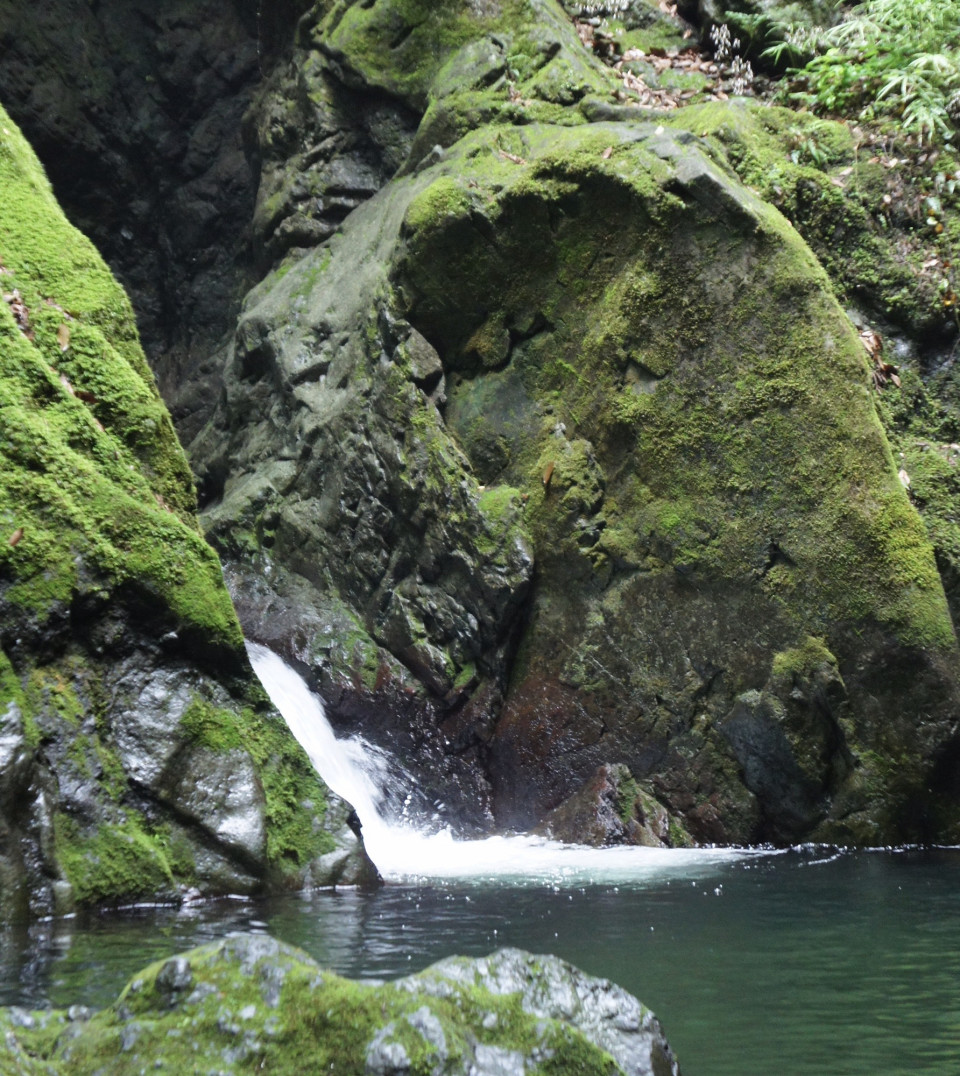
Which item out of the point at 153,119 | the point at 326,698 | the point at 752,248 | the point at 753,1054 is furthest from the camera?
the point at 153,119

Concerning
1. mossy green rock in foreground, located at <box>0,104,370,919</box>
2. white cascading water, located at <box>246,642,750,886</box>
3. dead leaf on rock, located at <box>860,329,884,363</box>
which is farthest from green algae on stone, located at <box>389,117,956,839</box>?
mossy green rock in foreground, located at <box>0,104,370,919</box>

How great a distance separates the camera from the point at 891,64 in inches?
391

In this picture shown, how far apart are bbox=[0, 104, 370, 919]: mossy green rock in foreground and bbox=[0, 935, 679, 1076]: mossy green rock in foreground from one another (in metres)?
2.72

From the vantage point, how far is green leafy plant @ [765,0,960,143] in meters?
9.47

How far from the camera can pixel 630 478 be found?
8609 millimetres

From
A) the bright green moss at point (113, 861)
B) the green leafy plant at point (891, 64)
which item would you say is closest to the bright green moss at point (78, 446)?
the bright green moss at point (113, 861)

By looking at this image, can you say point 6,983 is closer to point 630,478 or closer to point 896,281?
point 630,478

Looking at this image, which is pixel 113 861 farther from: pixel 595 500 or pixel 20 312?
pixel 595 500

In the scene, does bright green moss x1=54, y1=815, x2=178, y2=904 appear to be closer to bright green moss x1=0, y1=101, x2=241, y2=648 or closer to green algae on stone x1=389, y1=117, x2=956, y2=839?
bright green moss x1=0, y1=101, x2=241, y2=648

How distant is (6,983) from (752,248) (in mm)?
Answer: 7060

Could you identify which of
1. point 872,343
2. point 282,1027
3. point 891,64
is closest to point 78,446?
point 282,1027

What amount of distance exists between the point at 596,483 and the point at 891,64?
5.20 meters

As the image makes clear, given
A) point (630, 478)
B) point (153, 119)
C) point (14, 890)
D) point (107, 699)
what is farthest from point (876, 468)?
point (153, 119)

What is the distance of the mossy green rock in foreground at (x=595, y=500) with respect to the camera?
7.61 meters
